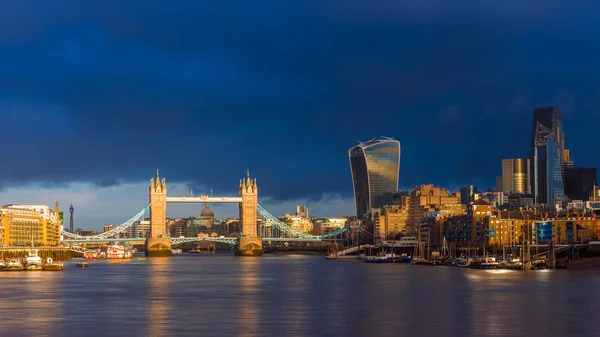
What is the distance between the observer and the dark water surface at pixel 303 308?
47.5m

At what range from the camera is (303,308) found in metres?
60.2

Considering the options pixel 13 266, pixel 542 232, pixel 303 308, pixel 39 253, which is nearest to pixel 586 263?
pixel 542 232

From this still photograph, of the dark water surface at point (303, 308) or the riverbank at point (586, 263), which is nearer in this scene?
the dark water surface at point (303, 308)

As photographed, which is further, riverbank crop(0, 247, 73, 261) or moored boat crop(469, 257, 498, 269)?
riverbank crop(0, 247, 73, 261)

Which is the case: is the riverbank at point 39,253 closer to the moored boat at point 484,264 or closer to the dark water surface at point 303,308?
the moored boat at point 484,264

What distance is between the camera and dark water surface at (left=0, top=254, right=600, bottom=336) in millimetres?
47469

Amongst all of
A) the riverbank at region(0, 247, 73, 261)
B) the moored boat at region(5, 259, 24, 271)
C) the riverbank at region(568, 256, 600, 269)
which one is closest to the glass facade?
the riverbank at region(568, 256, 600, 269)

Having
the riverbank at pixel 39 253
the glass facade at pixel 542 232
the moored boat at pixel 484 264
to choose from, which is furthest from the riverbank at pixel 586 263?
the riverbank at pixel 39 253

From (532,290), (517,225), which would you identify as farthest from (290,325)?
(517,225)

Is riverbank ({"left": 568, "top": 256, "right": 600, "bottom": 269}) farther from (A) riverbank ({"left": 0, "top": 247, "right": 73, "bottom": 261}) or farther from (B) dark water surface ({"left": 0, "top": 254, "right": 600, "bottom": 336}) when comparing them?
(A) riverbank ({"left": 0, "top": 247, "right": 73, "bottom": 261})

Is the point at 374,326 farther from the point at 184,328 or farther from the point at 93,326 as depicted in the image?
the point at 93,326

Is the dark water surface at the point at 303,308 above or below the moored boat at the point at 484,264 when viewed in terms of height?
above

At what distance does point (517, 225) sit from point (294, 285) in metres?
109

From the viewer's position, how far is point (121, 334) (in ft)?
150
